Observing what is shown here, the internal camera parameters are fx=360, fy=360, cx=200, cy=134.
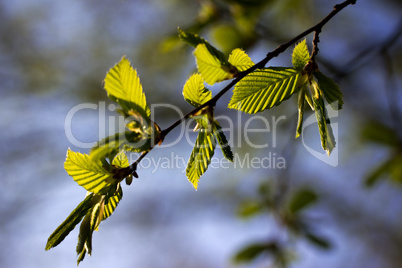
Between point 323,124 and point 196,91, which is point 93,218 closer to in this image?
point 196,91

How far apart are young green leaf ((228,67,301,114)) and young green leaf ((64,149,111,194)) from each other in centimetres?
28

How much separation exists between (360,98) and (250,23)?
156 centimetres

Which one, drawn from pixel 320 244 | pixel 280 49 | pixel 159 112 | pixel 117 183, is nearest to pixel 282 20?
pixel 159 112

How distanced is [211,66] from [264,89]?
119mm

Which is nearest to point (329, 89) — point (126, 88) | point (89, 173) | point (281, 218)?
point (126, 88)

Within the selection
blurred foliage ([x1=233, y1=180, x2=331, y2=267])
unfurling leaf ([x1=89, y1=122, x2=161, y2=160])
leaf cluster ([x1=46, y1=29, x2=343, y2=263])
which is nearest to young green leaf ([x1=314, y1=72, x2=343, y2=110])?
leaf cluster ([x1=46, y1=29, x2=343, y2=263])

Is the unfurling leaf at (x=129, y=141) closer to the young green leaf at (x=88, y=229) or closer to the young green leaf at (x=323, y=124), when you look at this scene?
the young green leaf at (x=88, y=229)

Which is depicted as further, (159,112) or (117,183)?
(159,112)

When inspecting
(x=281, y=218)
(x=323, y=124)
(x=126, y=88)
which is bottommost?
(x=281, y=218)

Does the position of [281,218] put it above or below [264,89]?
below

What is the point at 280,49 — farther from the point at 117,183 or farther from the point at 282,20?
the point at 282,20

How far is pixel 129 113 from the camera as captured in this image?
0.64 meters

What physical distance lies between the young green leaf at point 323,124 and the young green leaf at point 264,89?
51mm

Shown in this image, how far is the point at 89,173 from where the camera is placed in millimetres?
679
